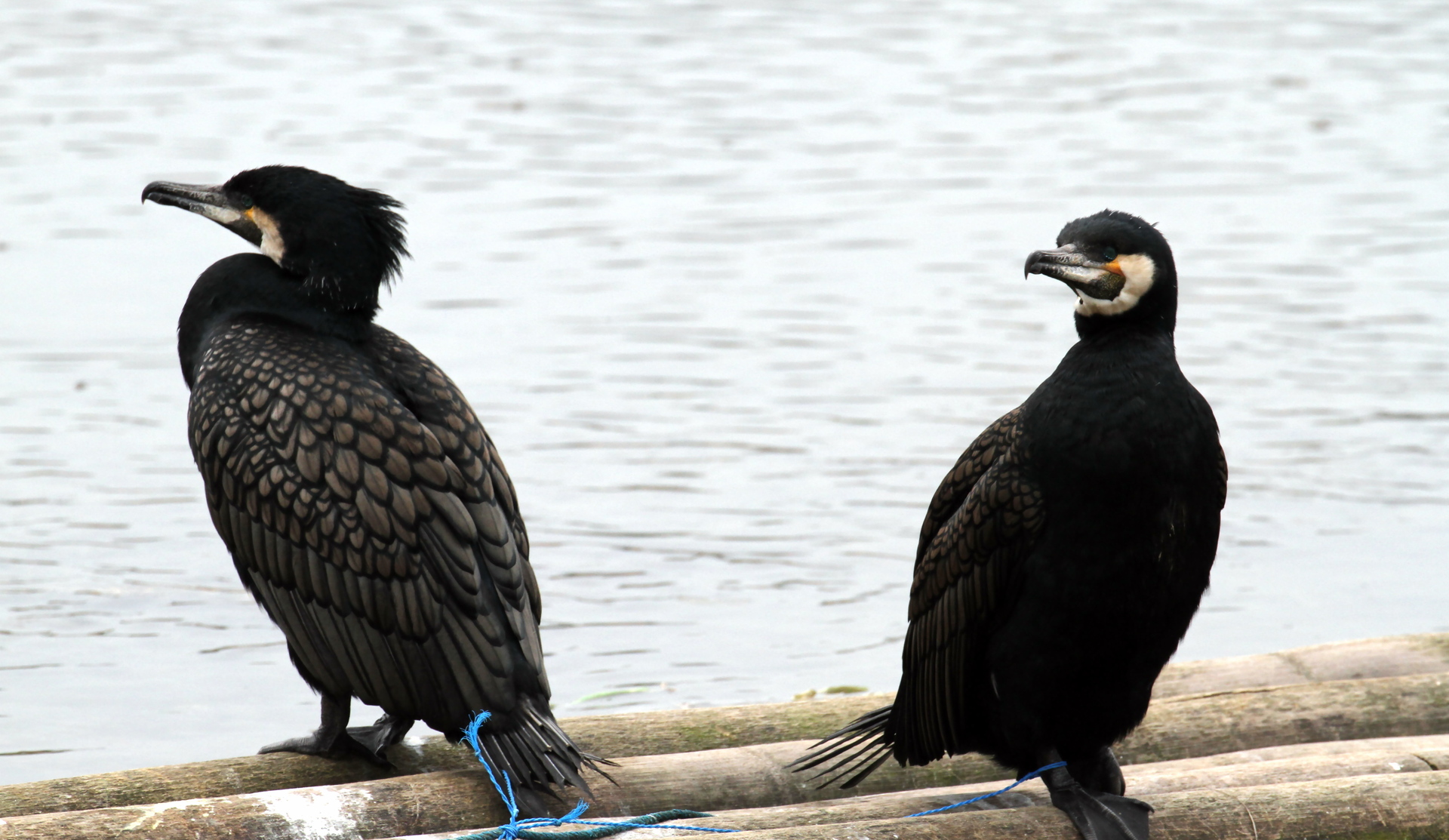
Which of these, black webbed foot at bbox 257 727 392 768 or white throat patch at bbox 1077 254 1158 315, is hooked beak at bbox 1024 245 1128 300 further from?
black webbed foot at bbox 257 727 392 768

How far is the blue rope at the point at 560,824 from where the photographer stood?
3.48 meters

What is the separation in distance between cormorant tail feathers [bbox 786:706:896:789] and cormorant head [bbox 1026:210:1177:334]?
1.04 m

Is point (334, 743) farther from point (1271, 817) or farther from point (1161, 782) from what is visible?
point (1271, 817)

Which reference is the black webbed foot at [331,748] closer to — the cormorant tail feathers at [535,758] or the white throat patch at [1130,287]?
the cormorant tail feathers at [535,758]

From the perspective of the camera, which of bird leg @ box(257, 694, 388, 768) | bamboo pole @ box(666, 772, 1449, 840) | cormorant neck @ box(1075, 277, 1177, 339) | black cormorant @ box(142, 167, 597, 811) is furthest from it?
bird leg @ box(257, 694, 388, 768)

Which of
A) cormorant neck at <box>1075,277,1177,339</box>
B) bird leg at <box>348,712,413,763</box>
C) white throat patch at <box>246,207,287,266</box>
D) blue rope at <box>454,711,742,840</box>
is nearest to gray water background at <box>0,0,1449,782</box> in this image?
bird leg at <box>348,712,413,763</box>

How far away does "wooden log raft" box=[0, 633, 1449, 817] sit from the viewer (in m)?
3.82

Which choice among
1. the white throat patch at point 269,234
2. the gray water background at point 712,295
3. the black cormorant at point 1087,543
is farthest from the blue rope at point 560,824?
the gray water background at point 712,295

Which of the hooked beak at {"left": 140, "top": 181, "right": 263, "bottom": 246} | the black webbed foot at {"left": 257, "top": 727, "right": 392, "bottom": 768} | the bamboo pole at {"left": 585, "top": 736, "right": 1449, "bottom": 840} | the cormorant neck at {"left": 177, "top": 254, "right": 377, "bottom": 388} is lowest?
the bamboo pole at {"left": 585, "top": 736, "right": 1449, "bottom": 840}

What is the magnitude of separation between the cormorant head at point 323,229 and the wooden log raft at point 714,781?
1328mm

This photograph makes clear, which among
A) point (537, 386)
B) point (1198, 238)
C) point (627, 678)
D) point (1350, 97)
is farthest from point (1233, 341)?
point (1350, 97)

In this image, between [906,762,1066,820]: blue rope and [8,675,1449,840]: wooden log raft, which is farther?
[906,762,1066,820]: blue rope

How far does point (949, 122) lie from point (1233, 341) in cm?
564

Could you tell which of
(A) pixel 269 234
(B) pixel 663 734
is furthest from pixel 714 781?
(A) pixel 269 234
